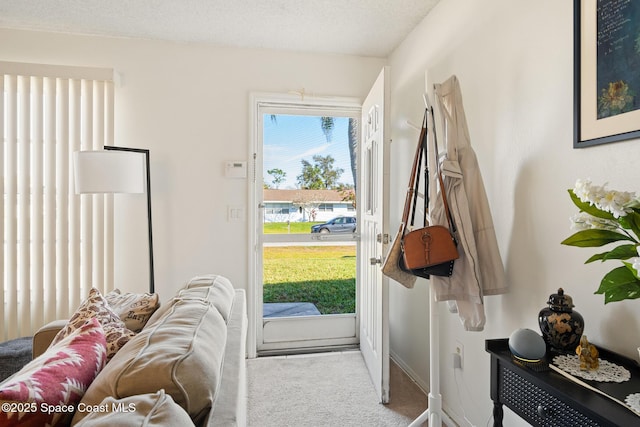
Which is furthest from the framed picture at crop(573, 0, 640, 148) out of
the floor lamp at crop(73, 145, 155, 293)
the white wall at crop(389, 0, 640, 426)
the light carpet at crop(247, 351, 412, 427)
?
the floor lamp at crop(73, 145, 155, 293)

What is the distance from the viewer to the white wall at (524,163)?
1230 mm

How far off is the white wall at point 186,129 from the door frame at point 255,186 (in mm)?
52

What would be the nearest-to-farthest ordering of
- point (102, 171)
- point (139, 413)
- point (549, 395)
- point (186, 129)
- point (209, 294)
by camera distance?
point (139, 413)
point (549, 395)
point (209, 294)
point (102, 171)
point (186, 129)

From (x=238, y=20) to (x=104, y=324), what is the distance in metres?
2.11

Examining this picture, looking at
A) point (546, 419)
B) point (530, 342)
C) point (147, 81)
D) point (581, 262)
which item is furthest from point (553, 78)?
point (147, 81)

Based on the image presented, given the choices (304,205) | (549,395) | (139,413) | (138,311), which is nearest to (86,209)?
(138,311)

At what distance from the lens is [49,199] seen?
8.64ft

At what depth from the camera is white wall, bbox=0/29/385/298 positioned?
9.18 ft

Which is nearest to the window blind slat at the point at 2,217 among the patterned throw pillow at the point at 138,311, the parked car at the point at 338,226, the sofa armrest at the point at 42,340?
the sofa armrest at the point at 42,340

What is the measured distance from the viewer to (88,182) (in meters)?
2.29

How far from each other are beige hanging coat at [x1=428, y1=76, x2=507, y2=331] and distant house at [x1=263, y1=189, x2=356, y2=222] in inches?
62.8

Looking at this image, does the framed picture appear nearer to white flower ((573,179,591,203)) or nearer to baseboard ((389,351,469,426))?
white flower ((573,179,591,203))

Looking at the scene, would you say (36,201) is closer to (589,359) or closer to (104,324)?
(104,324)

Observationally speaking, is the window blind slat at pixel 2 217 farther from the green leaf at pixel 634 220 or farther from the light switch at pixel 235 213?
the green leaf at pixel 634 220
